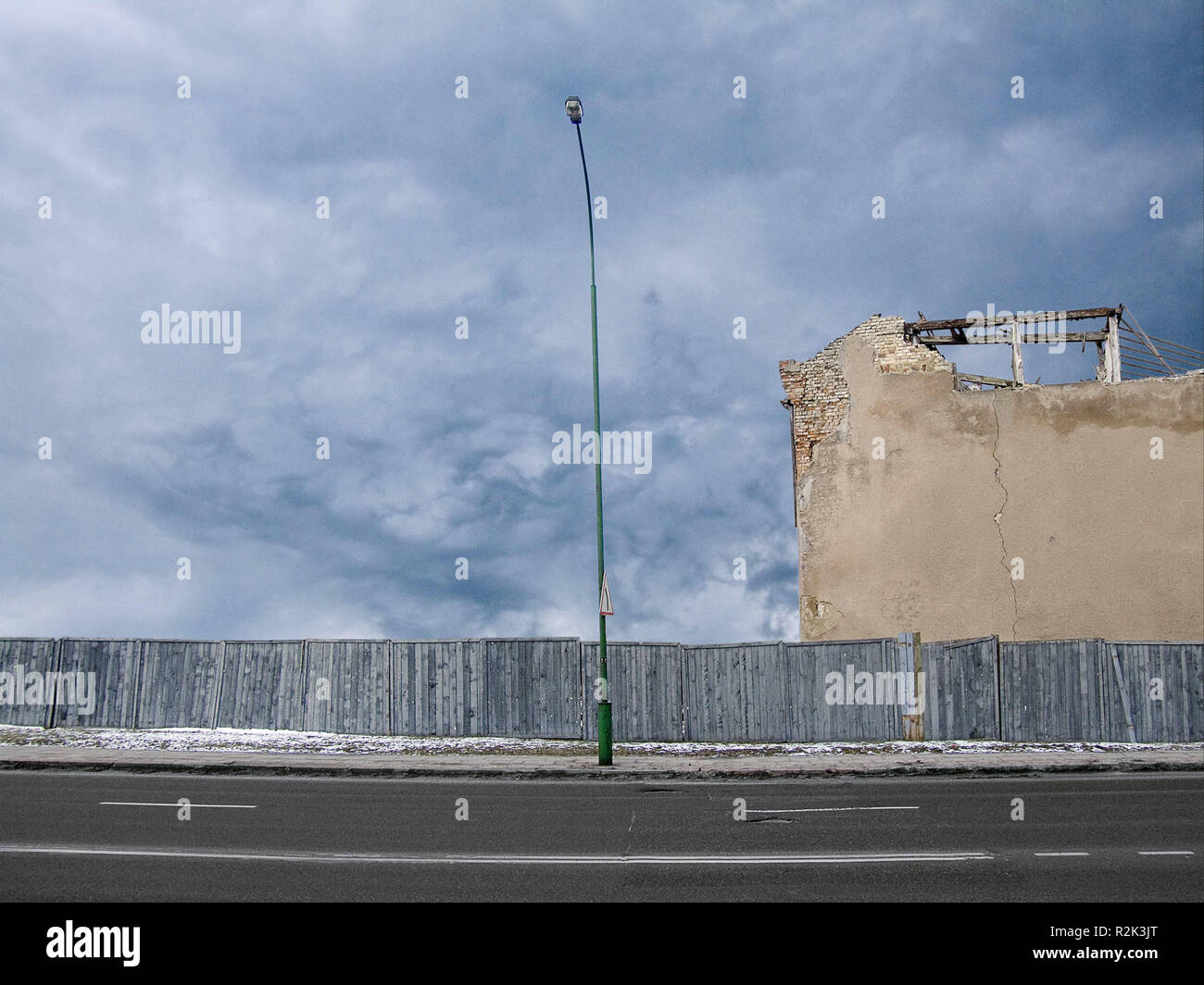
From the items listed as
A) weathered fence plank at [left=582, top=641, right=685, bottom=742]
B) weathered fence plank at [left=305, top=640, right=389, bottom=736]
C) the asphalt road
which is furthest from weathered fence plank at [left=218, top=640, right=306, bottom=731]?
the asphalt road

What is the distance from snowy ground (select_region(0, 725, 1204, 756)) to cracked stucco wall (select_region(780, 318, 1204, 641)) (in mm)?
5166

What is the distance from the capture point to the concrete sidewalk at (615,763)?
1728 centimetres

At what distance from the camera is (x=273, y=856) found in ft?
29.9

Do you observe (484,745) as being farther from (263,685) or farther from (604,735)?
(263,685)

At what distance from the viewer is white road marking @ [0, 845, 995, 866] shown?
8.77m

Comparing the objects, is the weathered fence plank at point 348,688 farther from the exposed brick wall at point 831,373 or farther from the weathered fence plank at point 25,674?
the exposed brick wall at point 831,373

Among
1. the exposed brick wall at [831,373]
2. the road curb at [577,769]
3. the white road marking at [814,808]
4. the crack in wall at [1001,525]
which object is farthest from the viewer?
the exposed brick wall at [831,373]

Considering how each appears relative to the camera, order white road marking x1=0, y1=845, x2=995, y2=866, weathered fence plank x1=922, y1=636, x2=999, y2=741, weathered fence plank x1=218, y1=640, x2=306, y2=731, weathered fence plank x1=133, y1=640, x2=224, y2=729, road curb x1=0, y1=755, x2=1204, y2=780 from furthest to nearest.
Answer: weathered fence plank x1=133, y1=640, x2=224, y2=729
weathered fence plank x1=218, y1=640, x2=306, y2=731
weathered fence plank x1=922, y1=636, x2=999, y2=741
road curb x1=0, y1=755, x2=1204, y2=780
white road marking x1=0, y1=845, x2=995, y2=866

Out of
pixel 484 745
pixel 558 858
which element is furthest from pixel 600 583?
pixel 558 858

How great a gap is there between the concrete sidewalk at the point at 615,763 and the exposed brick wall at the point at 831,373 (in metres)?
11.2

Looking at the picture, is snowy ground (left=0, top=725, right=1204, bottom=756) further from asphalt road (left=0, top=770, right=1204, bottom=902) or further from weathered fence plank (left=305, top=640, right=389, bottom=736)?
asphalt road (left=0, top=770, right=1204, bottom=902)

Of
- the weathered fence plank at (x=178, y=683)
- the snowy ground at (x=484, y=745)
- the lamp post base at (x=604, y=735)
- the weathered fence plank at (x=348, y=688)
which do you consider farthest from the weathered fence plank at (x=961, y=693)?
the weathered fence plank at (x=178, y=683)

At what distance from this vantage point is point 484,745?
21625mm

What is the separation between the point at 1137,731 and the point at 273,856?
65.4 ft
